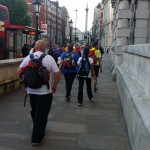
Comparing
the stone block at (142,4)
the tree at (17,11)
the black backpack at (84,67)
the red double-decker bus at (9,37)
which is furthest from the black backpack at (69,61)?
the tree at (17,11)

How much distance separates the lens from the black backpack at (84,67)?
8648mm

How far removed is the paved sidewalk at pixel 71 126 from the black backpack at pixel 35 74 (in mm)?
1045

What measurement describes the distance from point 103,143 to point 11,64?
6.22 m

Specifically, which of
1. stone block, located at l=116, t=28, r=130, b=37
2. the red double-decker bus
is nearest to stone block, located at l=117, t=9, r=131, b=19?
stone block, located at l=116, t=28, r=130, b=37

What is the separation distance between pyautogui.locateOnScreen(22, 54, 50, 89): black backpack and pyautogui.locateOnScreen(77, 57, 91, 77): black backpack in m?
3.66

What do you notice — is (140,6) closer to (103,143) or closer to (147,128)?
(103,143)

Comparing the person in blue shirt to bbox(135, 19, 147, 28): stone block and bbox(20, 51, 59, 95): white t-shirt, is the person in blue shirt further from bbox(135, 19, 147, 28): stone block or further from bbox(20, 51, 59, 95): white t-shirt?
Result: bbox(135, 19, 147, 28): stone block

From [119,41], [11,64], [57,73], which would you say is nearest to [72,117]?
[57,73]

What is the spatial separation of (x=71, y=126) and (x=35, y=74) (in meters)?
1.82

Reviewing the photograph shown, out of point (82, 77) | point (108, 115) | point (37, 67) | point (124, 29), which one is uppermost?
point (124, 29)

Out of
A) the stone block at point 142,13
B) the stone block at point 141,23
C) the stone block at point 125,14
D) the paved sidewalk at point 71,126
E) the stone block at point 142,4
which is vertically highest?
the stone block at point 142,4

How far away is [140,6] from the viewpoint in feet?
41.1

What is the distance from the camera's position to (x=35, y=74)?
4.95 metres

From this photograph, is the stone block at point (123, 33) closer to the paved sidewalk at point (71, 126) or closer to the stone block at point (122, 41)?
the stone block at point (122, 41)
